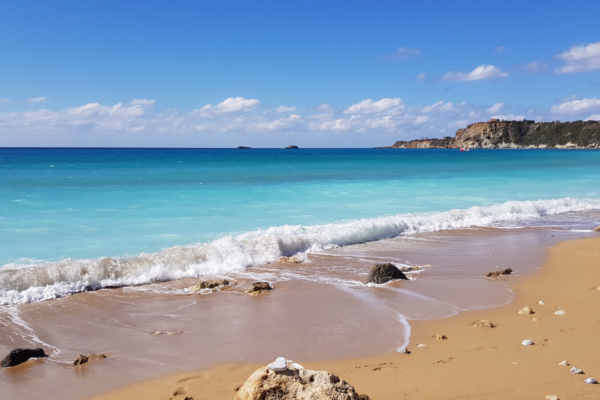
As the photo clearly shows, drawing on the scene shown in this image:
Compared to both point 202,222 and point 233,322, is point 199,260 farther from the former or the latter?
point 202,222

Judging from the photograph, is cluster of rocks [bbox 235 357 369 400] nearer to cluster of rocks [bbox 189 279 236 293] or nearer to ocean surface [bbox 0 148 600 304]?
cluster of rocks [bbox 189 279 236 293]

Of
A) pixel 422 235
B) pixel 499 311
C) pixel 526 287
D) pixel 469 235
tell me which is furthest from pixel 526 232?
pixel 499 311

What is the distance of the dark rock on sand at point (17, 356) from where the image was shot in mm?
4766

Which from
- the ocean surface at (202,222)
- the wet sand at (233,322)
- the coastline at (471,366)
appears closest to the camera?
the coastline at (471,366)

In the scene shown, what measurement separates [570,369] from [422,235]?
29.7ft

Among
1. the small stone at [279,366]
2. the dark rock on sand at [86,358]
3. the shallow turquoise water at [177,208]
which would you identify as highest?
the small stone at [279,366]

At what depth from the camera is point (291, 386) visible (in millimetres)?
2893

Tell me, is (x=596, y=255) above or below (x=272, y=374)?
below

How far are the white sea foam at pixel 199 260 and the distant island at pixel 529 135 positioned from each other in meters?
146

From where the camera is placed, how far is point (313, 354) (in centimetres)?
495

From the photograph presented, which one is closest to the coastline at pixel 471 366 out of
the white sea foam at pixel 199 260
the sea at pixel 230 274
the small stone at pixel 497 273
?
the sea at pixel 230 274

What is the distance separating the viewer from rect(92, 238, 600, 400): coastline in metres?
3.98

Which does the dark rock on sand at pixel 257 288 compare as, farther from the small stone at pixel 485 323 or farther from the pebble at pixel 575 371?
the pebble at pixel 575 371

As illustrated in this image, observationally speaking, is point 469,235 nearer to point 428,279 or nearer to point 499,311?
point 428,279
